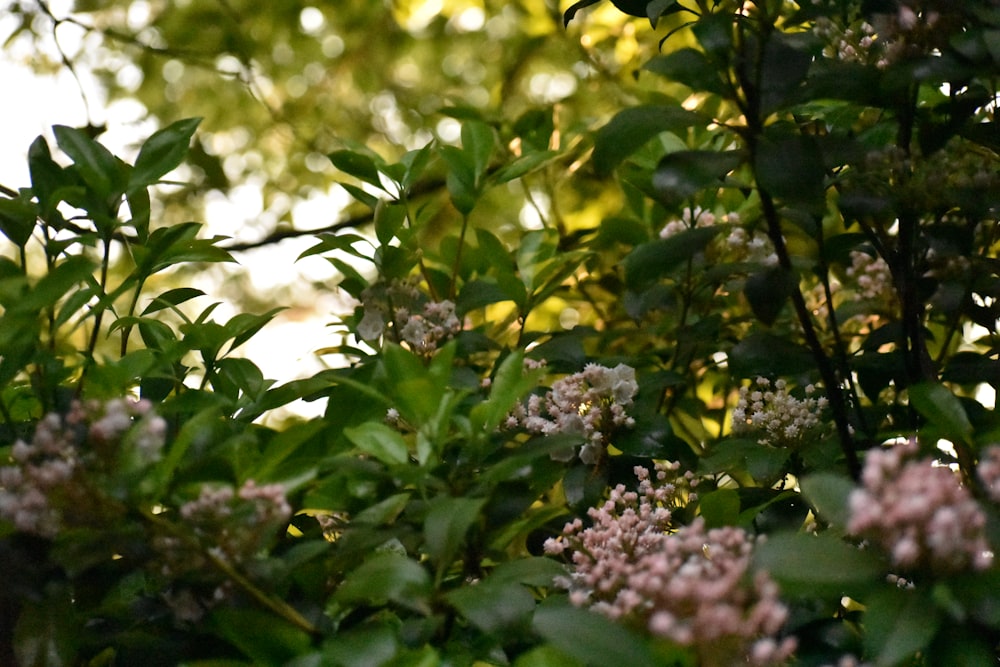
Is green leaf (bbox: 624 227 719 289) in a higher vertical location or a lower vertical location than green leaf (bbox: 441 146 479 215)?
lower

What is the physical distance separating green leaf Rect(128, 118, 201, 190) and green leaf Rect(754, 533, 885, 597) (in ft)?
1.64

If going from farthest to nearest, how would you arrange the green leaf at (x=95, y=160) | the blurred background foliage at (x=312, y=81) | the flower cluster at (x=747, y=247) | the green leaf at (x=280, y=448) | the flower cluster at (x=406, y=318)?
the blurred background foliage at (x=312, y=81), the flower cluster at (x=747, y=247), the flower cluster at (x=406, y=318), the green leaf at (x=95, y=160), the green leaf at (x=280, y=448)

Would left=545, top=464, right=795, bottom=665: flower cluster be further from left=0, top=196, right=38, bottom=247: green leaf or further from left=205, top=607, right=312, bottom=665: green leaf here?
left=0, top=196, right=38, bottom=247: green leaf

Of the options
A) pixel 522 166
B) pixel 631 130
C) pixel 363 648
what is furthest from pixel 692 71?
pixel 363 648

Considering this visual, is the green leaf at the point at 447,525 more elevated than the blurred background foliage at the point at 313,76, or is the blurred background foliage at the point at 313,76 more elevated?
the blurred background foliage at the point at 313,76

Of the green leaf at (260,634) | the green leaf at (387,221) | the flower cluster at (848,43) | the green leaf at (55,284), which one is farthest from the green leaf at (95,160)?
the flower cluster at (848,43)

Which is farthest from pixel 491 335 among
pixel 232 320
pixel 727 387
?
pixel 232 320

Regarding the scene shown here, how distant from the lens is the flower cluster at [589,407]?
0.76 meters

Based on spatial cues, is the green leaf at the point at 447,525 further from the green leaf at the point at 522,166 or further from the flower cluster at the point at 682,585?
the green leaf at the point at 522,166

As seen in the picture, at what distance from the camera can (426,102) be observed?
249cm

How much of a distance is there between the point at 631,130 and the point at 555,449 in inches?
8.4

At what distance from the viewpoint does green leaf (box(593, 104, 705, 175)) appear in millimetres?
635

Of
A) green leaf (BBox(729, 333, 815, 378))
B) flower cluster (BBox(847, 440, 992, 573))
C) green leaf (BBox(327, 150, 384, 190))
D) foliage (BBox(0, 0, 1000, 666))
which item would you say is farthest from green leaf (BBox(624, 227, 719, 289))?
green leaf (BBox(327, 150, 384, 190))

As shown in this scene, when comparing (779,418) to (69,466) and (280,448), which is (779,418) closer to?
(280,448)
